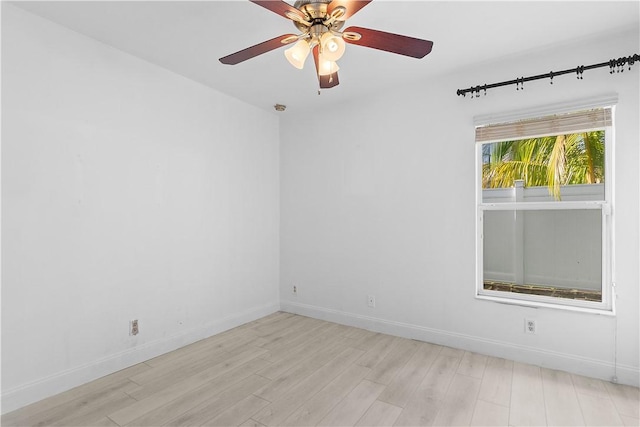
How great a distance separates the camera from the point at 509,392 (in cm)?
231

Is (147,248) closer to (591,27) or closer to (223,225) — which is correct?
(223,225)

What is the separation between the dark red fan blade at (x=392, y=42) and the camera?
171cm

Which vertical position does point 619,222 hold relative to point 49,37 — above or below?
below

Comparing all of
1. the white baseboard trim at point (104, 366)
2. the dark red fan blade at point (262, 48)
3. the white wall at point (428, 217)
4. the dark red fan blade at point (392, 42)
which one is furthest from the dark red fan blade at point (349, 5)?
the white baseboard trim at point (104, 366)

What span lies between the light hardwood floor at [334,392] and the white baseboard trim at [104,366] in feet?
0.19

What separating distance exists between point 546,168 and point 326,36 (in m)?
2.24

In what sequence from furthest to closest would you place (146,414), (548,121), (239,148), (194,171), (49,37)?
(239,148), (194,171), (548,121), (49,37), (146,414)

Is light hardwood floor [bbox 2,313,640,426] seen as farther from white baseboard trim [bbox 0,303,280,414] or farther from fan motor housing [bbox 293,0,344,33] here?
fan motor housing [bbox 293,0,344,33]

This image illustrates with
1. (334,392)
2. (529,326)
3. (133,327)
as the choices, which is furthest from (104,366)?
(529,326)

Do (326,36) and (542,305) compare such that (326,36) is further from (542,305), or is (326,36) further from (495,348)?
(495,348)

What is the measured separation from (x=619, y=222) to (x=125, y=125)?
3.93 m

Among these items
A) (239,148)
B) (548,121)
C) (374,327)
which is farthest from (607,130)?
(239,148)

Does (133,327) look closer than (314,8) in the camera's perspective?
No

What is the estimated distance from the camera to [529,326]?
8.99 feet
